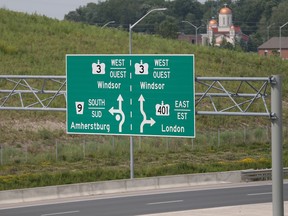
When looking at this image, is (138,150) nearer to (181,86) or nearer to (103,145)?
(103,145)

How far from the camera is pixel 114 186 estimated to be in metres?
47.5

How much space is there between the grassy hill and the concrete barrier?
1180 cm

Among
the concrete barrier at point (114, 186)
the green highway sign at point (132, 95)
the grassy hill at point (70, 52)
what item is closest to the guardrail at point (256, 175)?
the concrete barrier at point (114, 186)

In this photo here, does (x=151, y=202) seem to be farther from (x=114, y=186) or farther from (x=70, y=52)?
(x=70, y=52)

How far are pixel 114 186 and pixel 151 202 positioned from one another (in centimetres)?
387

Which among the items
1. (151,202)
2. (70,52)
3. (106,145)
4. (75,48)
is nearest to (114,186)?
(151,202)

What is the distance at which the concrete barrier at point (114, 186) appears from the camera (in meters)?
44.3

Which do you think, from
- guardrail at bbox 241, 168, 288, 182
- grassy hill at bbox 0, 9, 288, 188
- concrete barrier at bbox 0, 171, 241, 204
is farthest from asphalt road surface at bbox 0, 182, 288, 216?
grassy hill at bbox 0, 9, 288, 188

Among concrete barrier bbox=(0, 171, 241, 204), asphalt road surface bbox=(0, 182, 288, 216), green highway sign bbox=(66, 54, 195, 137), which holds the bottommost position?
asphalt road surface bbox=(0, 182, 288, 216)

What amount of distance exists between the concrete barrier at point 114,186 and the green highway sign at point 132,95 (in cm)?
540

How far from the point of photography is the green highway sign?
37.6 m

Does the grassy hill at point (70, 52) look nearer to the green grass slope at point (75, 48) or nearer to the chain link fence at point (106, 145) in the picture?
the green grass slope at point (75, 48)

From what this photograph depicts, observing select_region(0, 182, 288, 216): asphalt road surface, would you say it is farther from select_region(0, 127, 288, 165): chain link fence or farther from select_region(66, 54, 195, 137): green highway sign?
select_region(0, 127, 288, 165): chain link fence

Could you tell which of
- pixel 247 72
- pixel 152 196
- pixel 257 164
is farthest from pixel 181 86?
pixel 247 72
